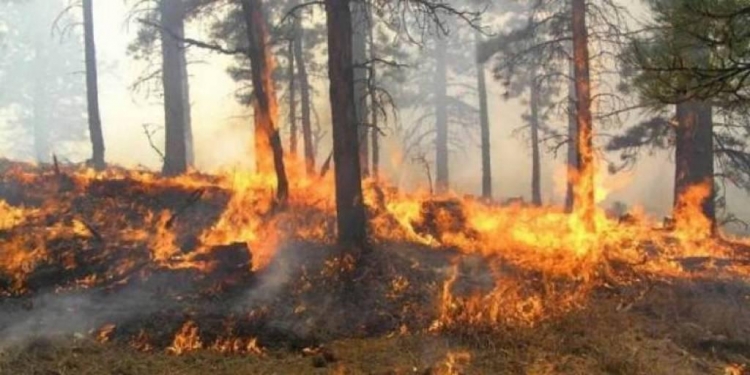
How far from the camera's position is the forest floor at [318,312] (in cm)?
796

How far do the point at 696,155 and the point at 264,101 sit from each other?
11136 millimetres

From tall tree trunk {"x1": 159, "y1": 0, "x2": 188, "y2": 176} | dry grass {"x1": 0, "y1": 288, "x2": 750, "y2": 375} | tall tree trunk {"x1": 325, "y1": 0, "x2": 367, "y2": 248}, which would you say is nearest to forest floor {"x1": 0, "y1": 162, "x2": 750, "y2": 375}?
dry grass {"x1": 0, "y1": 288, "x2": 750, "y2": 375}

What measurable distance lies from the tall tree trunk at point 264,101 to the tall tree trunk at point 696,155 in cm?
1035

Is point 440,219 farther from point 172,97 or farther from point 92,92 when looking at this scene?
point 92,92

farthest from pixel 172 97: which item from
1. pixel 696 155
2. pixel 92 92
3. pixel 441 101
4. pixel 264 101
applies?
pixel 441 101

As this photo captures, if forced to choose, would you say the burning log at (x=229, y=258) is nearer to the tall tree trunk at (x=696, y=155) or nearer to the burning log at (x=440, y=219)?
the burning log at (x=440, y=219)

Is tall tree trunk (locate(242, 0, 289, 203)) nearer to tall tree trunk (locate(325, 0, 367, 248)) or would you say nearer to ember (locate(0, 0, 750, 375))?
ember (locate(0, 0, 750, 375))

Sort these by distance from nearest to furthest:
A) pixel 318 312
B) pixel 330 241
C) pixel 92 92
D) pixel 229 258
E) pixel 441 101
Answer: pixel 318 312 → pixel 229 258 → pixel 330 241 → pixel 92 92 → pixel 441 101

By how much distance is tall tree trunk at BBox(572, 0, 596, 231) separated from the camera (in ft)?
46.9

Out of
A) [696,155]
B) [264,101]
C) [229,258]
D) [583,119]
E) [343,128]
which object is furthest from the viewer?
[696,155]

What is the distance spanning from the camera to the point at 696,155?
16.3m

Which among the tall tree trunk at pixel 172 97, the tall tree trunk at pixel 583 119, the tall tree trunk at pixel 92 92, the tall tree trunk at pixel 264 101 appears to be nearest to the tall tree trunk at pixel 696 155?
the tall tree trunk at pixel 583 119

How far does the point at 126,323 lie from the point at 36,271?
2284mm

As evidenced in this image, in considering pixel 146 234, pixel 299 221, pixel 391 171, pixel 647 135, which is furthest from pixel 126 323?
pixel 391 171
